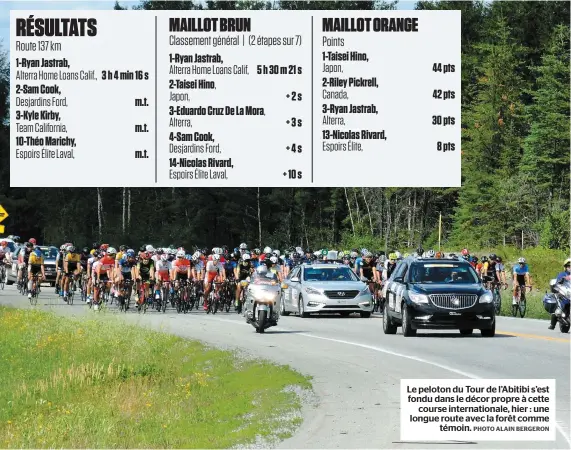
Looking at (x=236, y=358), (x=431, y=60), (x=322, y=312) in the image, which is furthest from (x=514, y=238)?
(x=431, y=60)

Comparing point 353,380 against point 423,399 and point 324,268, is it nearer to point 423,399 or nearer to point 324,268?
point 423,399

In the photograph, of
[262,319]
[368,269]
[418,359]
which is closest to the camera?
[418,359]

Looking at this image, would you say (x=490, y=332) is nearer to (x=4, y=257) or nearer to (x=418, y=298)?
(x=418, y=298)

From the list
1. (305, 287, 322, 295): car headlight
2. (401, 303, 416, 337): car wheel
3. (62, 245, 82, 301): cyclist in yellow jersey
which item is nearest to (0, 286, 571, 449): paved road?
(401, 303, 416, 337): car wheel

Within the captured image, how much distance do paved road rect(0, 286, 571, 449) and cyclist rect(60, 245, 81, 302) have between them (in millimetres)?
5552

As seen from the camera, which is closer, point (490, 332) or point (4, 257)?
point (490, 332)

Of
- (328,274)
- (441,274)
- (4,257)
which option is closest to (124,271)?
(328,274)

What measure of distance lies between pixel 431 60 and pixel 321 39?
1.63 m

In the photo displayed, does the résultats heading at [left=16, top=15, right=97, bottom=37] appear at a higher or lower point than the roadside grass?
higher

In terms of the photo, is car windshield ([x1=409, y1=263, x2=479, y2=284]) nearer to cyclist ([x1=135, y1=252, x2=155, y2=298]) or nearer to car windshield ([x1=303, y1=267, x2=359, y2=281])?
car windshield ([x1=303, y1=267, x2=359, y2=281])

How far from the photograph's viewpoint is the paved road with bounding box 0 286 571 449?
578 inches

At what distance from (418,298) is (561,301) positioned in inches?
156

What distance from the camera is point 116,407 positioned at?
817 inches

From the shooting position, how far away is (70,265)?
45.5m
